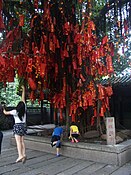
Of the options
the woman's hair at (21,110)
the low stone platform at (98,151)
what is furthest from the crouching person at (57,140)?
the woman's hair at (21,110)

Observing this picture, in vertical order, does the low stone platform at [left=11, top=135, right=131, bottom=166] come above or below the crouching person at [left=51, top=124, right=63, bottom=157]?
below

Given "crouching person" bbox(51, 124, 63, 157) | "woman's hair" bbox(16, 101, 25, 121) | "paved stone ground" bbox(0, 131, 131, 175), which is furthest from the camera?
"crouching person" bbox(51, 124, 63, 157)

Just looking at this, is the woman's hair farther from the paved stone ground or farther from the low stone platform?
the low stone platform

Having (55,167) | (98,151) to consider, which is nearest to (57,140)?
(55,167)

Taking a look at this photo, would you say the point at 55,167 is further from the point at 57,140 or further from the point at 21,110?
the point at 21,110

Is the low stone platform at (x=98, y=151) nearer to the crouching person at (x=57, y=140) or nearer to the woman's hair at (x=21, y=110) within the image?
the crouching person at (x=57, y=140)

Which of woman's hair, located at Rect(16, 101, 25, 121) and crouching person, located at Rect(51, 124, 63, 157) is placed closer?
woman's hair, located at Rect(16, 101, 25, 121)

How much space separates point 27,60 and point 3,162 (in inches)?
106

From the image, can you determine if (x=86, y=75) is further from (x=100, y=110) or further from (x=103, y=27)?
(x=103, y=27)

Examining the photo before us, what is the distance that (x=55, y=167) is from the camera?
4.65m

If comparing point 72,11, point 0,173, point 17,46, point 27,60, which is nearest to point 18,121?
point 0,173

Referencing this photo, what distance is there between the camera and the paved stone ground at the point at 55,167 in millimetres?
4285

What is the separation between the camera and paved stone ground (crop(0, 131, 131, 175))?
4285mm

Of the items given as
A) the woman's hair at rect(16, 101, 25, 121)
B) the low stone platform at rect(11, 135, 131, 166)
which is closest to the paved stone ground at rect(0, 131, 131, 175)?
the low stone platform at rect(11, 135, 131, 166)
